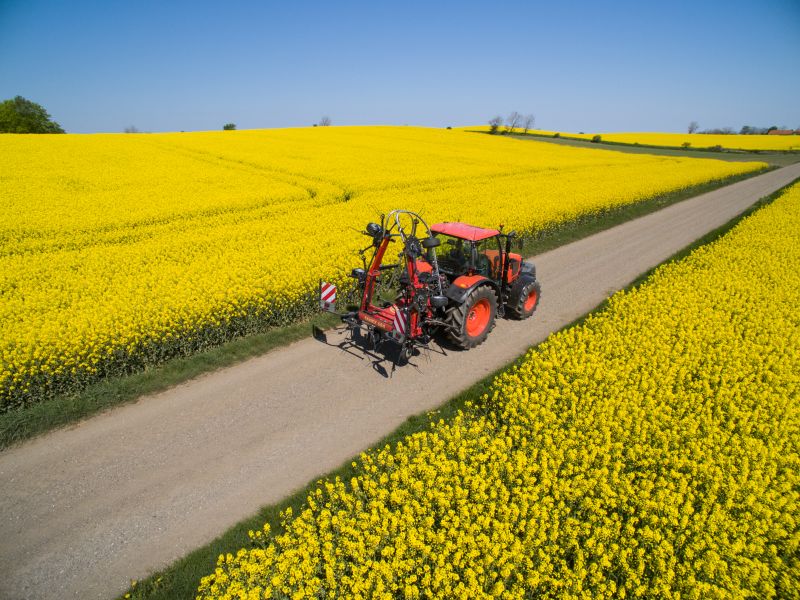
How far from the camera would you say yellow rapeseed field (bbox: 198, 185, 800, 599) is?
381 centimetres

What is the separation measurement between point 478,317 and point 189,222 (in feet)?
39.2

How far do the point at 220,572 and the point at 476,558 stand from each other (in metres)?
2.47

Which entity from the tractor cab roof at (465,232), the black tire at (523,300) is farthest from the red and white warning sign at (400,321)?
the black tire at (523,300)

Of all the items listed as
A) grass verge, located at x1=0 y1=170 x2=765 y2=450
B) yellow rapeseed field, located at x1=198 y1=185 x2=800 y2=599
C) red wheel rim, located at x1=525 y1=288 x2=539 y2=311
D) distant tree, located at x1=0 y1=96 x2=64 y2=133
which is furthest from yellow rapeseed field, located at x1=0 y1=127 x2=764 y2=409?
distant tree, located at x1=0 y1=96 x2=64 y2=133

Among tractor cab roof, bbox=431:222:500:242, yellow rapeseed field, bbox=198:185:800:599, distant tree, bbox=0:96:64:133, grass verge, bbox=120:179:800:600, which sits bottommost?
A: grass verge, bbox=120:179:800:600

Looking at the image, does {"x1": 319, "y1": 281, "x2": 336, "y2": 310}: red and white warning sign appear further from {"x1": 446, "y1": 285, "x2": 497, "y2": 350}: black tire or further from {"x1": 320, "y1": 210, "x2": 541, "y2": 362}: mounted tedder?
{"x1": 446, "y1": 285, "x2": 497, "y2": 350}: black tire

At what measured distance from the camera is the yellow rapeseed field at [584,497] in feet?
12.5

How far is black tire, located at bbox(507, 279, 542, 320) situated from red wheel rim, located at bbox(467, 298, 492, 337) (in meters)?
1.23

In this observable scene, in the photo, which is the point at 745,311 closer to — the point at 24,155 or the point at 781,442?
the point at 781,442

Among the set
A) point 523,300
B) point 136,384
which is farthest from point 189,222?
point 523,300

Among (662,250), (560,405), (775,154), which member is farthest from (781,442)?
(775,154)

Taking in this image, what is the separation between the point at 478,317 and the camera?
9.52 metres

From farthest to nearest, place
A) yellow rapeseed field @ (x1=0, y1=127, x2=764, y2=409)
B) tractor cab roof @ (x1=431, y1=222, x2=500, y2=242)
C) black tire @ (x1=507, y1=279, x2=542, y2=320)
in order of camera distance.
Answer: black tire @ (x1=507, y1=279, x2=542, y2=320) → tractor cab roof @ (x1=431, y1=222, x2=500, y2=242) → yellow rapeseed field @ (x1=0, y1=127, x2=764, y2=409)

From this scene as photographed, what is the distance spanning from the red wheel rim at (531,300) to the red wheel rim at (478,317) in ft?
5.93
